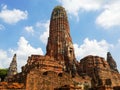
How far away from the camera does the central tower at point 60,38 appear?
180 ft

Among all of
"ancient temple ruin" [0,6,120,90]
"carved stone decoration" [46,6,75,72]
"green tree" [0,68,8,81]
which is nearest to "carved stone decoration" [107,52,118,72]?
"ancient temple ruin" [0,6,120,90]

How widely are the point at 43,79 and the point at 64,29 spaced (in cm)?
3050

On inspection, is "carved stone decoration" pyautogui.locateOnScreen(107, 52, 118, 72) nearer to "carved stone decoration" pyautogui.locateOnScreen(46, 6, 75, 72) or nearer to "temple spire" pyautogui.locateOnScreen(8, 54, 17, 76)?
"carved stone decoration" pyautogui.locateOnScreen(46, 6, 75, 72)

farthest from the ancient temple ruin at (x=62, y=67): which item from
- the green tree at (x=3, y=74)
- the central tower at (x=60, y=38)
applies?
the green tree at (x=3, y=74)

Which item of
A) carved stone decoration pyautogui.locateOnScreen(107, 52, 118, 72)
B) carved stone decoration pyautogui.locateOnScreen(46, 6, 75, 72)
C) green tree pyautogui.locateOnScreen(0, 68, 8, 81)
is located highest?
carved stone decoration pyautogui.locateOnScreen(46, 6, 75, 72)

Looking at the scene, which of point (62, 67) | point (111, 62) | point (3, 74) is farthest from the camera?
point (111, 62)

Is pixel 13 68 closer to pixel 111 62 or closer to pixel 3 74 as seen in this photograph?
pixel 3 74

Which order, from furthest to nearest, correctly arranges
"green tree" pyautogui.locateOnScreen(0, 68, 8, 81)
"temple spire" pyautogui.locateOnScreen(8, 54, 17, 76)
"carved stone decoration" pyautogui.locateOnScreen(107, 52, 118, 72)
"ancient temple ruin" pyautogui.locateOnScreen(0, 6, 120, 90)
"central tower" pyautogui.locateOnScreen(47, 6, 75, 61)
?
"carved stone decoration" pyautogui.locateOnScreen(107, 52, 118, 72)
"green tree" pyautogui.locateOnScreen(0, 68, 8, 81)
"central tower" pyautogui.locateOnScreen(47, 6, 75, 61)
"temple spire" pyautogui.locateOnScreen(8, 54, 17, 76)
"ancient temple ruin" pyautogui.locateOnScreen(0, 6, 120, 90)

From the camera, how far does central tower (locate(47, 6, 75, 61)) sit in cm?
5501

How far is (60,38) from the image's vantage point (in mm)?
57375

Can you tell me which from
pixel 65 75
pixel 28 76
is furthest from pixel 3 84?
pixel 65 75

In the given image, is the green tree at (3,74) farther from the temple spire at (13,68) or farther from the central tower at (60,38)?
the central tower at (60,38)

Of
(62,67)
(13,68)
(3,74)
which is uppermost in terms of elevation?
(13,68)

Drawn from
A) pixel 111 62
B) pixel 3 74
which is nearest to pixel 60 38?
pixel 111 62
